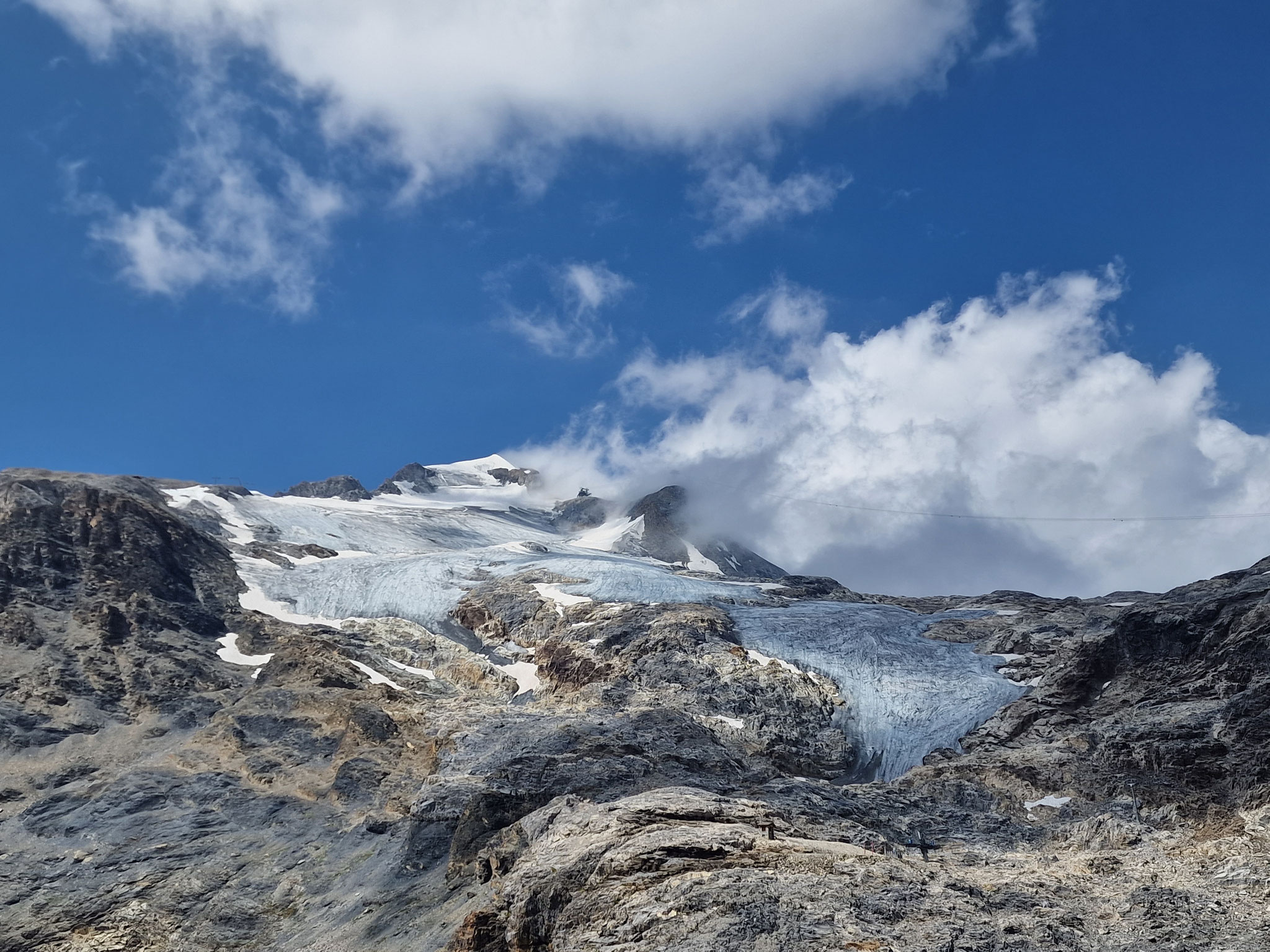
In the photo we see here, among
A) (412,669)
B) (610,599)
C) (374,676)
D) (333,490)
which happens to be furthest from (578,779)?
(333,490)

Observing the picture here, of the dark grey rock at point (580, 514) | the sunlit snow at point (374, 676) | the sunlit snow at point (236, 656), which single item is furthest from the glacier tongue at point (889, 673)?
the dark grey rock at point (580, 514)

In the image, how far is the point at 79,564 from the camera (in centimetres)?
6366

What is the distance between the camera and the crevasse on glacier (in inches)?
1895

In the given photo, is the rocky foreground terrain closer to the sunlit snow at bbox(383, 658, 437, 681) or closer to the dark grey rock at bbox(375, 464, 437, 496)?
the sunlit snow at bbox(383, 658, 437, 681)

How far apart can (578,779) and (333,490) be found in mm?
123707

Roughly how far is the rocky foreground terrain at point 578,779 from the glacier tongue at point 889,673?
0.85 metres

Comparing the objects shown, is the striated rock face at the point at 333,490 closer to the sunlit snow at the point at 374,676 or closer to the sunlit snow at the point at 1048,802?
the sunlit snow at the point at 374,676

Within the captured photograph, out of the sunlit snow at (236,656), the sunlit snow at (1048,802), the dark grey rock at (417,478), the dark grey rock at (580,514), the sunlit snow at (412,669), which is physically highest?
the dark grey rock at (417,478)

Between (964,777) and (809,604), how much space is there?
31.9m

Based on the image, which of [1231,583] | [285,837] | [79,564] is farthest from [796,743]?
[79,564]

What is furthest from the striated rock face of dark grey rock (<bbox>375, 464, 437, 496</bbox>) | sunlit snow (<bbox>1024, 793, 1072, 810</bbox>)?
sunlit snow (<bbox>1024, 793, 1072, 810</bbox>)

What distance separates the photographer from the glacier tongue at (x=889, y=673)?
46.2 metres

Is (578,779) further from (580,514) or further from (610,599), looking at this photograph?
(580,514)

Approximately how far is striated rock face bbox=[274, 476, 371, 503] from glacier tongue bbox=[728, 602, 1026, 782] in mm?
99067
